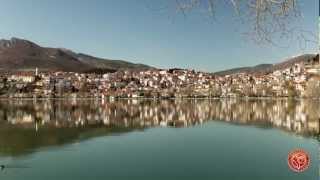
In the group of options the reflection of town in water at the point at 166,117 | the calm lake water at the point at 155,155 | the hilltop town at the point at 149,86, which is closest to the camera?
the calm lake water at the point at 155,155

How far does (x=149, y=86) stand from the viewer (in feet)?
432

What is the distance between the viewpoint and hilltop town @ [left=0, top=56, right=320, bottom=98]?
397 feet

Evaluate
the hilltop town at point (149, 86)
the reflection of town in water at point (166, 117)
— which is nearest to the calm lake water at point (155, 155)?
the reflection of town in water at point (166, 117)

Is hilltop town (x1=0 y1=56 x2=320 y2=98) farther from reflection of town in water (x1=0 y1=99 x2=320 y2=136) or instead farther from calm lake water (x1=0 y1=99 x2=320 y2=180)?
calm lake water (x1=0 y1=99 x2=320 y2=180)

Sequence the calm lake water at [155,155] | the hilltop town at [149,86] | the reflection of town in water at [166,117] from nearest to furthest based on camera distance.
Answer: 1. the calm lake water at [155,155]
2. the reflection of town in water at [166,117]
3. the hilltop town at [149,86]

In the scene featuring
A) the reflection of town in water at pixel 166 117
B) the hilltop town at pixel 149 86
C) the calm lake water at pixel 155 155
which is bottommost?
the calm lake water at pixel 155 155

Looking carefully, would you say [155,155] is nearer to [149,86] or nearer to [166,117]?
[166,117]

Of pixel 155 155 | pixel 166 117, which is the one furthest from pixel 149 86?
pixel 155 155

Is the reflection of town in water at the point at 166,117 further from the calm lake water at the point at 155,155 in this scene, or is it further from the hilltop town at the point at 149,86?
the hilltop town at the point at 149,86

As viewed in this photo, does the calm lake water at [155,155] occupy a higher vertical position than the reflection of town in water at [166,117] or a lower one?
lower

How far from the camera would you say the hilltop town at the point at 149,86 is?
121m

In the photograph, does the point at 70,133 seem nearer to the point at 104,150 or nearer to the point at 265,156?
the point at 104,150

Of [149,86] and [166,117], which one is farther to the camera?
[149,86]

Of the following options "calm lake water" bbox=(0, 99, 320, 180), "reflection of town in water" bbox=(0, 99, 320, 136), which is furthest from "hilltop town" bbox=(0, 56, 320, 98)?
"calm lake water" bbox=(0, 99, 320, 180)
